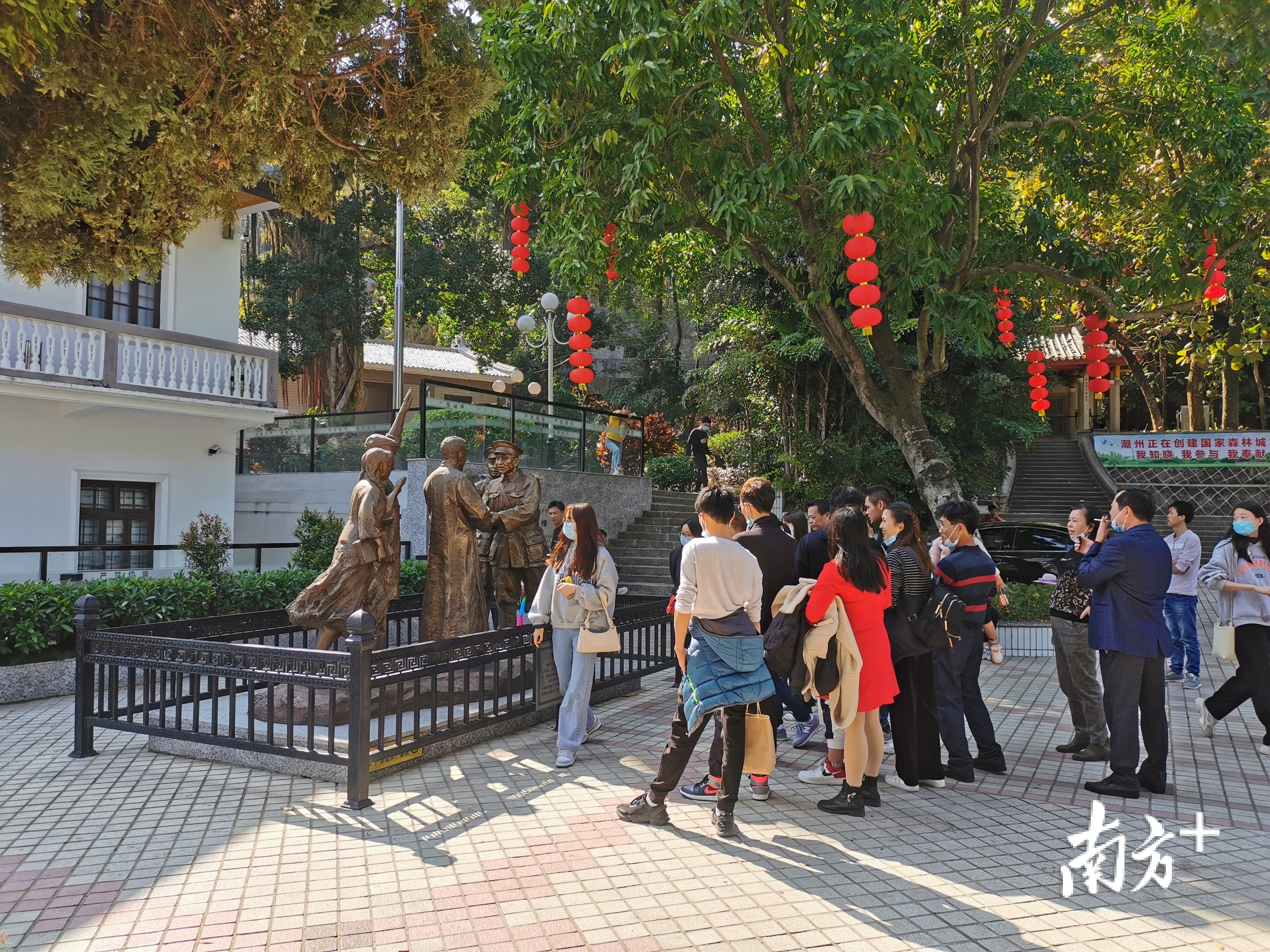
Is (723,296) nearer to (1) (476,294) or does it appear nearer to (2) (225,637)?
(1) (476,294)

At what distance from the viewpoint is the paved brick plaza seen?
3969 millimetres

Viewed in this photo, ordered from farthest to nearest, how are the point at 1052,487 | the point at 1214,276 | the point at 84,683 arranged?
the point at 1052,487 → the point at 1214,276 → the point at 84,683

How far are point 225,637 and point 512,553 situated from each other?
102 inches

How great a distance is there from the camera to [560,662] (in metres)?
6.85

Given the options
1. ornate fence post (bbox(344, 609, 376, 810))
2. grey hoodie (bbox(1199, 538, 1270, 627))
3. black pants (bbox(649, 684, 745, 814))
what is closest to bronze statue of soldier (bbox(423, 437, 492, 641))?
ornate fence post (bbox(344, 609, 376, 810))

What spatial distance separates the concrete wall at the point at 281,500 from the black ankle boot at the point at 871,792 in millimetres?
11780

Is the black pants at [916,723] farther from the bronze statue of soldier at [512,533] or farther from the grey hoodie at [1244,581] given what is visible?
the bronze statue of soldier at [512,533]

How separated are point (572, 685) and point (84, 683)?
12.0ft

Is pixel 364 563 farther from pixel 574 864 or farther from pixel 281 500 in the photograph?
pixel 281 500

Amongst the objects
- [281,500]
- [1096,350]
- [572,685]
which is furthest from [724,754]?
[281,500]

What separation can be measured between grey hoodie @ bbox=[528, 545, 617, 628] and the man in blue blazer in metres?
3.30

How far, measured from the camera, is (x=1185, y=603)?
9.51 metres

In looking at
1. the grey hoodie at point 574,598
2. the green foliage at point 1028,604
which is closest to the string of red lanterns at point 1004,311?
the green foliage at point 1028,604

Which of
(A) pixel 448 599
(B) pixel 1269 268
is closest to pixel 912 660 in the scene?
(A) pixel 448 599
